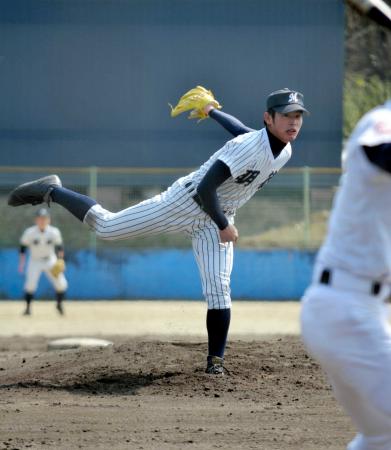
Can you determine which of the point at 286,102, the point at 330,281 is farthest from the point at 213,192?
the point at 330,281

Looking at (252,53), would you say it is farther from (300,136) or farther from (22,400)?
(22,400)

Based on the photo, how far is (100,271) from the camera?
58.5 feet

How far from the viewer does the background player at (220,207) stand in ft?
21.3

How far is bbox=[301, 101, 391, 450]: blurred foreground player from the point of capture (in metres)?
3.17

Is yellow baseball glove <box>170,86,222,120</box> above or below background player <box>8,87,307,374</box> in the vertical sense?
above

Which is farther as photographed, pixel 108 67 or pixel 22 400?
pixel 108 67

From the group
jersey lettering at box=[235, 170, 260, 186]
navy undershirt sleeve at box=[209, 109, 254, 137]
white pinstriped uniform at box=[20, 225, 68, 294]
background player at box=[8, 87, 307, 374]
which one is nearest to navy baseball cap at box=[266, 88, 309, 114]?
background player at box=[8, 87, 307, 374]

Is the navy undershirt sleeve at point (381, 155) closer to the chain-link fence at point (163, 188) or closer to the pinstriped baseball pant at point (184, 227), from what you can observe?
the pinstriped baseball pant at point (184, 227)

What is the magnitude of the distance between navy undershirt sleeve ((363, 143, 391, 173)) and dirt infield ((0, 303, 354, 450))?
223 cm

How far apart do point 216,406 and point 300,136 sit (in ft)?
54.3

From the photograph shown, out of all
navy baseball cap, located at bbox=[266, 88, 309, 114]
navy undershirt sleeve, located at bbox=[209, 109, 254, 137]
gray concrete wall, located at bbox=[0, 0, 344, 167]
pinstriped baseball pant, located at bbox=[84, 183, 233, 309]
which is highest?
gray concrete wall, located at bbox=[0, 0, 344, 167]

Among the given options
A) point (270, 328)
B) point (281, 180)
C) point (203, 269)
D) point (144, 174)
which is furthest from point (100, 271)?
point (203, 269)

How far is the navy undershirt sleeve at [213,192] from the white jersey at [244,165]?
8 centimetres

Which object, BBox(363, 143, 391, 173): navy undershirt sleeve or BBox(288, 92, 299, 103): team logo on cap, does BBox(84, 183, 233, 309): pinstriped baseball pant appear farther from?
BBox(363, 143, 391, 173): navy undershirt sleeve
